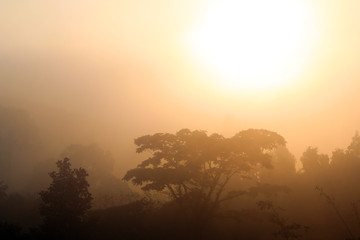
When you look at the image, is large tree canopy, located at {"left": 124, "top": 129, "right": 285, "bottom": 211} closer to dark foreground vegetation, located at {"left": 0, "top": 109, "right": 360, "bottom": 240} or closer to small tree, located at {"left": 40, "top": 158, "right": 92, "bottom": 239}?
dark foreground vegetation, located at {"left": 0, "top": 109, "right": 360, "bottom": 240}

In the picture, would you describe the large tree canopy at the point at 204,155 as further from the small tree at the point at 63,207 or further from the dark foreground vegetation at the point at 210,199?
the small tree at the point at 63,207

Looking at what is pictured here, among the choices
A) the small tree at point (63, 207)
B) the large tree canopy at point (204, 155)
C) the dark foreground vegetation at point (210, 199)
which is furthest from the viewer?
the large tree canopy at point (204, 155)

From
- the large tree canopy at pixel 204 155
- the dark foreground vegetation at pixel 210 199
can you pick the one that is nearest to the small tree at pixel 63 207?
the dark foreground vegetation at pixel 210 199

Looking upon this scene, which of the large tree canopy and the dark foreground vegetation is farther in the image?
the large tree canopy

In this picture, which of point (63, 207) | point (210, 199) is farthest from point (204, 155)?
point (63, 207)

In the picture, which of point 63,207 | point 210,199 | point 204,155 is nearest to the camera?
point 63,207

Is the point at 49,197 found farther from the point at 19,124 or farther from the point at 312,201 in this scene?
the point at 19,124

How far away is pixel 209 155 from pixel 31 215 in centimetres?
4071

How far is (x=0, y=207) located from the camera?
6431cm

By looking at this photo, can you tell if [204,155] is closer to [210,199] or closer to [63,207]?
[210,199]

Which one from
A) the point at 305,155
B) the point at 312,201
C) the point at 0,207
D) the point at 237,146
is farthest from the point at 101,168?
the point at 237,146

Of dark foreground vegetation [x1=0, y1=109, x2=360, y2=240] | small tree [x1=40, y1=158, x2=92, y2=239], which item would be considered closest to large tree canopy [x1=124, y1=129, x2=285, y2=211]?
dark foreground vegetation [x1=0, y1=109, x2=360, y2=240]

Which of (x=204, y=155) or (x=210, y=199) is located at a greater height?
(x=204, y=155)

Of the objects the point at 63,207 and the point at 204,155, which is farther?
the point at 204,155
